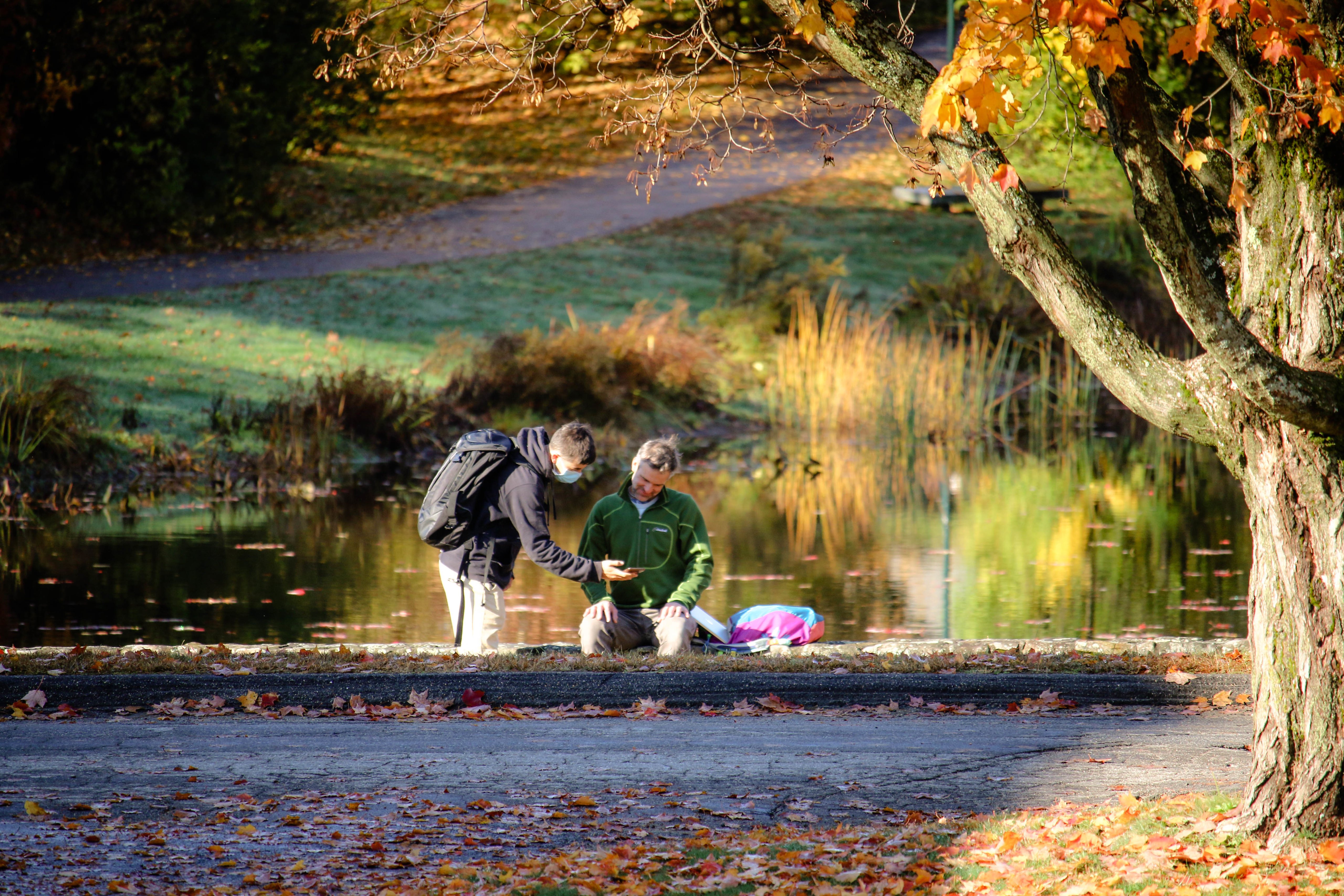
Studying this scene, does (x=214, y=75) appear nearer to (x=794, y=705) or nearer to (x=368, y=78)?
(x=368, y=78)

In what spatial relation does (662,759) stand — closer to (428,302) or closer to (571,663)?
(571,663)

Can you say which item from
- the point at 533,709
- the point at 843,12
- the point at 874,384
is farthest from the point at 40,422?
the point at 843,12

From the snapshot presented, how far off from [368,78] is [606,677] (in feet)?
84.9

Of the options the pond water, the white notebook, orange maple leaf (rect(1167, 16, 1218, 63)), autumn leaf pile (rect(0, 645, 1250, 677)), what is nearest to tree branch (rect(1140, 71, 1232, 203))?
orange maple leaf (rect(1167, 16, 1218, 63))

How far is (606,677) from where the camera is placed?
23.0ft

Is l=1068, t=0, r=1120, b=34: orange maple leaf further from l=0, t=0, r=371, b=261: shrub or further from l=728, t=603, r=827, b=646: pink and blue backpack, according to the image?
l=0, t=0, r=371, b=261: shrub

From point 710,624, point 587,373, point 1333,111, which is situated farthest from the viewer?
point 587,373

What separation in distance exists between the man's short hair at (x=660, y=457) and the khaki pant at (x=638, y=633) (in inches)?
31.0

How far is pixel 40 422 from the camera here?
16031mm

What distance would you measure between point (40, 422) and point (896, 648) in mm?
11336

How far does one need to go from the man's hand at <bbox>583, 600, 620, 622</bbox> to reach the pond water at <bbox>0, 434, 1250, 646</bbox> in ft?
8.31

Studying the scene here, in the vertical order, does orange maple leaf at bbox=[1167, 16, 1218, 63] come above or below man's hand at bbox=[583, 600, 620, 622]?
above

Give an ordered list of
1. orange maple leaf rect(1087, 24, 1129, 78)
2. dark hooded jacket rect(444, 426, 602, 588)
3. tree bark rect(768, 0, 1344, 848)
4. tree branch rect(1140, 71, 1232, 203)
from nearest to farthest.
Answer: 1. orange maple leaf rect(1087, 24, 1129, 78)
2. tree bark rect(768, 0, 1344, 848)
3. tree branch rect(1140, 71, 1232, 203)
4. dark hooded jacket rect(444, 426, 602, 588)

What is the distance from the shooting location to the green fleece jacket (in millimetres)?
7957
